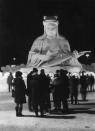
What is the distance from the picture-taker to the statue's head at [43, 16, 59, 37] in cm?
6259

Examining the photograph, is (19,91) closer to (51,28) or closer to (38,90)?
(38,90)

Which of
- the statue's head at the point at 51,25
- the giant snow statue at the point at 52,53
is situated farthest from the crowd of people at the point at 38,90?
the statue's head at the point at 51,25

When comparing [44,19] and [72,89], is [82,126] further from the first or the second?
[44,19]

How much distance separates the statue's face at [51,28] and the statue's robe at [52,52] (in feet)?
2.78

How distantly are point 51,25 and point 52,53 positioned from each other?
224 inches

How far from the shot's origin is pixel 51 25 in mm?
63094

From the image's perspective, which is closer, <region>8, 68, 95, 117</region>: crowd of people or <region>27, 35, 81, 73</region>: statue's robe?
<region>8, 68, 95, 117</region>: crowd of people

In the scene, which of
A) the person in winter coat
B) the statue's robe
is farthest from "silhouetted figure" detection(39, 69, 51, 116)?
the statue's robe

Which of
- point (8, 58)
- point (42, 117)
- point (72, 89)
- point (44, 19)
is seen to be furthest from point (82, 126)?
point (8, 58)

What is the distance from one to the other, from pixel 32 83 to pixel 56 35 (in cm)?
4861

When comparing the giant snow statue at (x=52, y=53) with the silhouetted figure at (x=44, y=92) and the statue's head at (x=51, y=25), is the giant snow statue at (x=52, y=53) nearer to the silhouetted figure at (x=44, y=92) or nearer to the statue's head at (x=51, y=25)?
the statue's head at (x=51, y=25)

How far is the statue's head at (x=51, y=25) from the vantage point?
Answer: 62.6 metres

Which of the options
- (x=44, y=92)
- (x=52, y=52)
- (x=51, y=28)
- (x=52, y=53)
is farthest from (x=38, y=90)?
(x=51, y=28)

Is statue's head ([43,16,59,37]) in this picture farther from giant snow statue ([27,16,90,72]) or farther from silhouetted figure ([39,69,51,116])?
silhouetted figure ([39,69,51,116])
